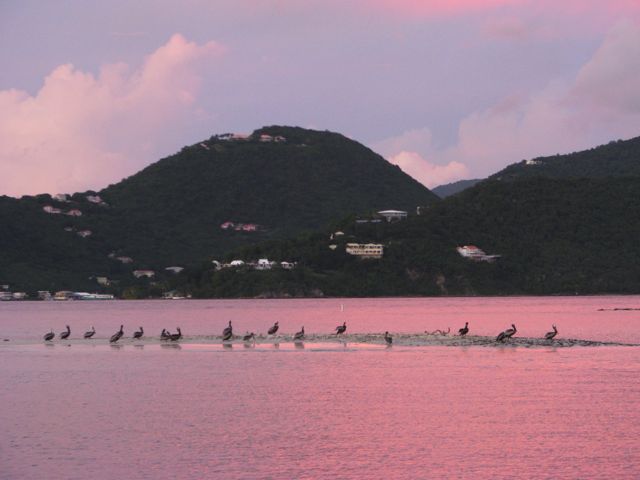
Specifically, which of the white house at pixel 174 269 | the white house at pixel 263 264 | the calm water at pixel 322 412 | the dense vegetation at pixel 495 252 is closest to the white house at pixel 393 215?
the dense vegetation at pixel 495 252

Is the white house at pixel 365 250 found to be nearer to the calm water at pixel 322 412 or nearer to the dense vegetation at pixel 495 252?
the dense vegetation at pixel 495 252

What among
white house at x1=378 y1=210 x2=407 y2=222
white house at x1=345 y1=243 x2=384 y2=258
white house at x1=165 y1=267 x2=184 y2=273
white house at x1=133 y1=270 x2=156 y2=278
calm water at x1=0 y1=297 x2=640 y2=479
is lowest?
calm water at x1=0 y1=297 x2=640 y2=479

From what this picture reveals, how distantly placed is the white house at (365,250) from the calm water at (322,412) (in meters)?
115

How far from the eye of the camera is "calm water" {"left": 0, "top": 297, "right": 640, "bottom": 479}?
24.4 m

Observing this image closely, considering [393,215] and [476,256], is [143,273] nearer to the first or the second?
[393,215]

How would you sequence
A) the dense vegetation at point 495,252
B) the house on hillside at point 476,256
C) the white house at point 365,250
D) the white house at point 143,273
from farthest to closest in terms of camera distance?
the white house at point 143,273 < the white house at point 365,250 < the house on hillside at point 476,256 < the dense vegetation at point 495,252

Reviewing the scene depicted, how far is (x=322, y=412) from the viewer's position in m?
31.7

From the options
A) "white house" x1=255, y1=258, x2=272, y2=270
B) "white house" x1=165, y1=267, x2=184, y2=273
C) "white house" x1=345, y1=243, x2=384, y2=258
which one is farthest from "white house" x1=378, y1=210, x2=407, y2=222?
"white house" x1=165, y1=267, x2=184, y2=273

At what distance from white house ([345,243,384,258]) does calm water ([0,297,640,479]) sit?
115309 mm

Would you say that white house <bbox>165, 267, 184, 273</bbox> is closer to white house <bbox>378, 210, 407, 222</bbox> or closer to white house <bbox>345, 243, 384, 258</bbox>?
white house <bbox>345, 243, 384, 258</bbox>

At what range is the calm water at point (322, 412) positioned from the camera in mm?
24375

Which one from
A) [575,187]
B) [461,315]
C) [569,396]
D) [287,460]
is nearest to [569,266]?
[575,187]

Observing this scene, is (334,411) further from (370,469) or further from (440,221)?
(440,221)

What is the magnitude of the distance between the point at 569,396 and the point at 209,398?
35.4 feet
